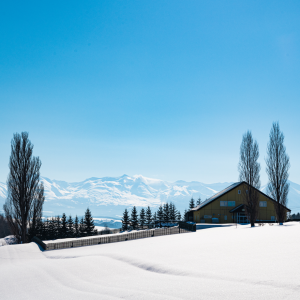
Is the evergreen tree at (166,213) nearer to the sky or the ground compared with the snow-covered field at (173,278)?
nearer to the ground

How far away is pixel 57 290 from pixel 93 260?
521 centimetres

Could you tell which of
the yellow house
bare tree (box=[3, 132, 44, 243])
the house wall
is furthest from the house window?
bare tree (box=[3, 132, 44, 243])

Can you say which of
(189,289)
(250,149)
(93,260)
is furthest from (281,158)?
(189,289)

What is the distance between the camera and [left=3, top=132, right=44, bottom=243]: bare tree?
3456 centimetres

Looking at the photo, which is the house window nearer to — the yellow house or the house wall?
the yellow house

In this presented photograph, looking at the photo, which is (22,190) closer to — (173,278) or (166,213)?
(173,278)

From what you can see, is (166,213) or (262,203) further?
(166,213)

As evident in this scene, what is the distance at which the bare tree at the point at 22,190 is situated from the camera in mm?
34562

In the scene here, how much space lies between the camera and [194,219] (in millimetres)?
58844

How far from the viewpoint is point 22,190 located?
115ft

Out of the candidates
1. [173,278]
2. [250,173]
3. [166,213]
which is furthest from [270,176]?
[166,213]

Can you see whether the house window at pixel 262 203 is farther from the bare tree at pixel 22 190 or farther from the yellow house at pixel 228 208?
the bare tree at pixel 22 190

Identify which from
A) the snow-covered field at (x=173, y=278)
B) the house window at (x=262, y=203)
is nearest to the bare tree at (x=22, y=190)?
the snow-covered field at (x=173, y=278)

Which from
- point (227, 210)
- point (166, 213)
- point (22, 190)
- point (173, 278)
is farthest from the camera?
point (166, 213)
